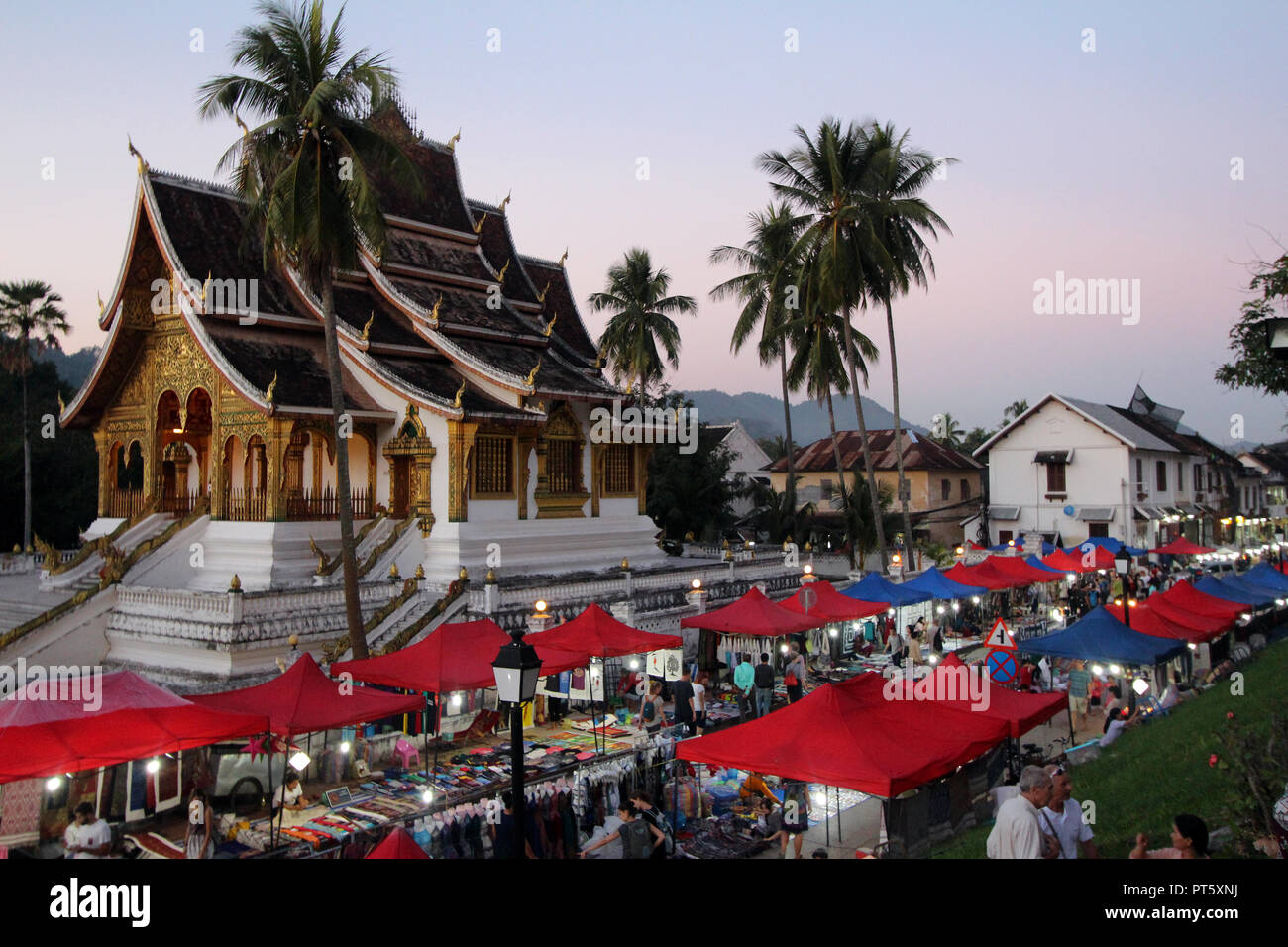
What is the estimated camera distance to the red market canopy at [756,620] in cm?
1748

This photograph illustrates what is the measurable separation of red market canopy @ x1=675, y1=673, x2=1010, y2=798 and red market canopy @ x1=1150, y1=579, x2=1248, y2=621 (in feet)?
35.3

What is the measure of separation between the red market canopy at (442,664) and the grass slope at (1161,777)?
687cm

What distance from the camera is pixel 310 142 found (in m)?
16.8

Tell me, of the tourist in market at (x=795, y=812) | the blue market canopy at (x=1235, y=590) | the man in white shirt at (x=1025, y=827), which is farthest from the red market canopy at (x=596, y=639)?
the blue market canopy at (x=1235, y=590)

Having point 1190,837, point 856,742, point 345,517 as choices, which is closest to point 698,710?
point 856,742

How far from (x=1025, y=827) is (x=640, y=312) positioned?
35751 mm

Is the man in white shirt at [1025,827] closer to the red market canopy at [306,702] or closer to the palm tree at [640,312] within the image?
the red market canopy at [306,702]

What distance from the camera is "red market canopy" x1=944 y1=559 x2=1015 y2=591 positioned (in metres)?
23.7

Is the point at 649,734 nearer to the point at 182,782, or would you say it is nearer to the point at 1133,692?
the point at 182,782

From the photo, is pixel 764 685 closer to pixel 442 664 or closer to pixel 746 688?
pixel 746 688

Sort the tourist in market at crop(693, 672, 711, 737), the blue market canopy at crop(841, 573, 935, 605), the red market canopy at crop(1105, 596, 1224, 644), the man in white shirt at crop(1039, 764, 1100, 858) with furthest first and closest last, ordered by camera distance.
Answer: the blue market canopy at crop(841, 573, 935, 605) < the red market canopy at crop(1105, 596, 1224, 644) < the tourist in market at crop(693, 672, 711, 737) < the man in white shirt at crop(1039, 764, 1100, 858)

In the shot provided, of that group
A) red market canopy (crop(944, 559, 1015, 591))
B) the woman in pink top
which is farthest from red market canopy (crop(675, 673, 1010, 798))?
red market canopy (crop(944, 559, 1015, 591))

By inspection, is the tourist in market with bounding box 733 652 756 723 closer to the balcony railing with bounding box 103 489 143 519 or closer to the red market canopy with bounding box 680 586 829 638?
the red market canopy with bounding box 680 586 829 638

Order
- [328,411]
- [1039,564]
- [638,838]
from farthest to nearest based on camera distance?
[1039,564] → [328,411] → [638,838]
